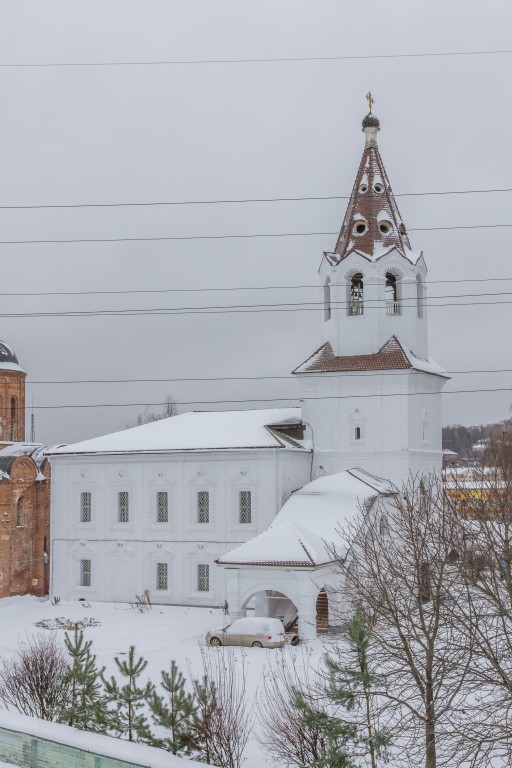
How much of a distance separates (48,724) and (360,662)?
5.08 meters

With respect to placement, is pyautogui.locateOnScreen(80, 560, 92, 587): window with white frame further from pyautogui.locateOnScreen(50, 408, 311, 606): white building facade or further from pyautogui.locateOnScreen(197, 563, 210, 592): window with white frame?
pyautogui.locateOnScreen(197, 563, 210, 592): window with white frame

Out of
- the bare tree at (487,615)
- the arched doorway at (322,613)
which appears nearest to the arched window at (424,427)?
the arched doorway at (322,613)

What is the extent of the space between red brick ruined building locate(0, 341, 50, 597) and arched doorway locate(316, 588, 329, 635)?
13.2 m

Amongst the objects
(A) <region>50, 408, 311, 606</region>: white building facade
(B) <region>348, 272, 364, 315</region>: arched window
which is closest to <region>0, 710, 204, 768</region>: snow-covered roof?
(A) <region>50, 408, 311, 606</region>: white building facade

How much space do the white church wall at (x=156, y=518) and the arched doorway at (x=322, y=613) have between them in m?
4.87

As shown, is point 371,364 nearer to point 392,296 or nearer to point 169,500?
point 392,296

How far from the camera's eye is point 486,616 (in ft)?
35.9

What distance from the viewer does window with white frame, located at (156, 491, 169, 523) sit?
32.5 metres

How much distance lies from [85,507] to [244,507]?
6623mm

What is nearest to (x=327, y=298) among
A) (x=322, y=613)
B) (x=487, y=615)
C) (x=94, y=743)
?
(x=322, y=613)

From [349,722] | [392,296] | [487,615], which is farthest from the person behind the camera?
[392,296]

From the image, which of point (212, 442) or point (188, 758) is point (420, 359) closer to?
point (212, 442)

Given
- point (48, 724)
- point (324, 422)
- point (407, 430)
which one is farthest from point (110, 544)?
point (48, 724)

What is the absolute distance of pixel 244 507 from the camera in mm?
31297
